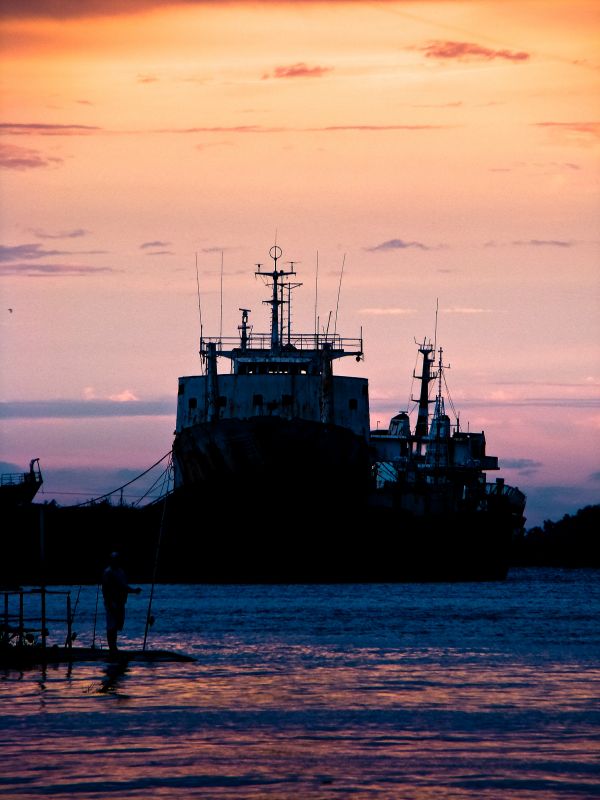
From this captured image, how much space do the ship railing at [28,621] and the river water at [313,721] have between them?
1451 mm

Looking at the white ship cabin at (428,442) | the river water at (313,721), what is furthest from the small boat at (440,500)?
the river water at (313,721)

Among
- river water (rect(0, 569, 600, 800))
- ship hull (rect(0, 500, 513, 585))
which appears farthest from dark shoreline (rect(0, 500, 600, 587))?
river water (rect(0, 569, 600, 800))

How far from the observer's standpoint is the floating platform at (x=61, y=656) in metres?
24.9

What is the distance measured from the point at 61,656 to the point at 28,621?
9904 mm

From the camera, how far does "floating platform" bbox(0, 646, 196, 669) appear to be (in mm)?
24938

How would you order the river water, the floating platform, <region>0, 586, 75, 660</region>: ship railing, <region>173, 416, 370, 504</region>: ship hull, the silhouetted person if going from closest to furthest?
the river water → the floating platform → the silhouetted person → <region>0, 586, 75, 660</region>: ship railing → <region>173, 416, 370, 504</region>: ship hull

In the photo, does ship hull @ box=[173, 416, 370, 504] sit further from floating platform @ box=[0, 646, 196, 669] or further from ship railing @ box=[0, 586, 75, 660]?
floating platform @ box=[0, 646, 196, 669]

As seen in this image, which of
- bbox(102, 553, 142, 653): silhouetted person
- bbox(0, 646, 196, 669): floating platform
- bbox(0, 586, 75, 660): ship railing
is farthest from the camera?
bbox(0, 586, 75, 660): ship railing

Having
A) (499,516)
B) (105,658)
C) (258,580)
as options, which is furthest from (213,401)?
(105,658)

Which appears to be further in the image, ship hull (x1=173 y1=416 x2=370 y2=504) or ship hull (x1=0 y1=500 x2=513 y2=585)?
ship hull (x1=0 y1=500 x2=513 y2=585)

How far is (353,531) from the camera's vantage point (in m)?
76.5

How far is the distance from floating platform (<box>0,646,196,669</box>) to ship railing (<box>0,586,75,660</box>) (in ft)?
0.92

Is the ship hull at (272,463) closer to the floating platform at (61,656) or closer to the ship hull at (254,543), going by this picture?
the ship hull at (254,543)

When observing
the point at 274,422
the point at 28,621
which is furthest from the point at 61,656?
the point at 274,422
